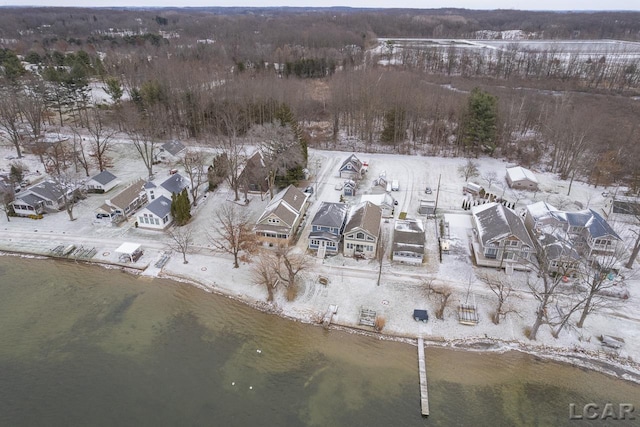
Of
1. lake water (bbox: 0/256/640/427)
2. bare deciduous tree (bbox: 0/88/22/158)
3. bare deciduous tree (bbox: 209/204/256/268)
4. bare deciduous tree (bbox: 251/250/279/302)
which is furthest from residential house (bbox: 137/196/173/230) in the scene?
bare deciduous tree (bbox: 0/88/22/158)

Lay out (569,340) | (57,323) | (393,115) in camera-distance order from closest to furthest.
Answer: (569,340) → (57,323) → (393,115)

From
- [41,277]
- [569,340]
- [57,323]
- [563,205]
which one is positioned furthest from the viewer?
[563,205]

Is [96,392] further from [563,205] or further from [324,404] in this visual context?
[563,205]

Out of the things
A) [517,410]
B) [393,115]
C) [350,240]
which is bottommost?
[517,410]

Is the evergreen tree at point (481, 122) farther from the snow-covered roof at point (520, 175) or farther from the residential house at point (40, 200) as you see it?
the residential house at point (40, 200)

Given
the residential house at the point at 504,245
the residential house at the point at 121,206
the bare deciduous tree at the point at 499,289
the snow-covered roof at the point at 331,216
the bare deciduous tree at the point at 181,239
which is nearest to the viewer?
the bare deciduous tree at the point at 499,289

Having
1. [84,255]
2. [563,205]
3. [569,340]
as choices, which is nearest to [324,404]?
[569,340]

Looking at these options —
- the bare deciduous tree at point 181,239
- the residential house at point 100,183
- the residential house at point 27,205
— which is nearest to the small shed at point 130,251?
the bare deciduous tree at point 181,239
